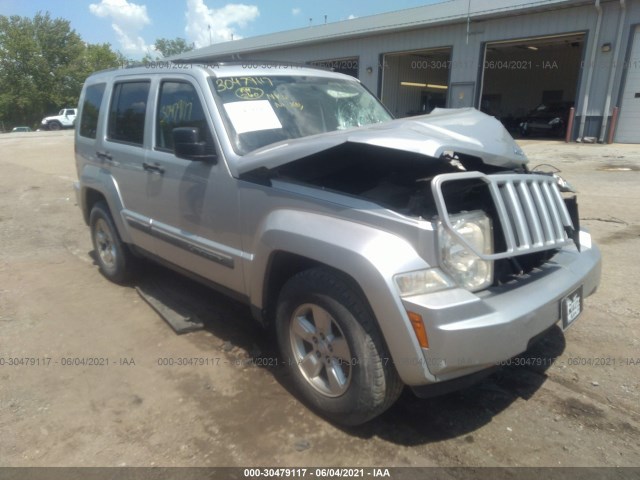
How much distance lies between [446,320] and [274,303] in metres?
1.24

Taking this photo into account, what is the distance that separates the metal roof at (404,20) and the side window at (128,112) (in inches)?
332

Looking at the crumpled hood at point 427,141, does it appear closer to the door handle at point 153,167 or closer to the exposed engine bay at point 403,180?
the exposed engine bay at point 403,180

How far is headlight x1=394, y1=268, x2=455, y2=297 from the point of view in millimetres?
2107

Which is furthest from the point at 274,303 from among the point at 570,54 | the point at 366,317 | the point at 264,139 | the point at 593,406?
the point at 570,54

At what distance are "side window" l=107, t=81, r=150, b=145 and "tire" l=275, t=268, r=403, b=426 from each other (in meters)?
2.18

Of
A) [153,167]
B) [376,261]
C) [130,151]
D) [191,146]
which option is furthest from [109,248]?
[376,261]

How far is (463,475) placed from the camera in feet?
7.35

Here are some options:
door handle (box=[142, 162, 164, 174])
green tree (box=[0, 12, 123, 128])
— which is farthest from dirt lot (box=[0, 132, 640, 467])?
green tree (box=[0, 12, 123, 128])

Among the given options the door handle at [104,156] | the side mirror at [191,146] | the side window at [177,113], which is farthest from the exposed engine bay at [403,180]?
the door handle at [104,156]

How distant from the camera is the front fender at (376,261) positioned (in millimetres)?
2104

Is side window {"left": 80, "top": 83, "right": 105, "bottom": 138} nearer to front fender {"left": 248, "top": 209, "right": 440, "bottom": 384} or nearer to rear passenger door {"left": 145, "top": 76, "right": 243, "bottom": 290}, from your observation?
rear passenger door {"left": 145, "top": 76, "right": 243, "bottom": 290}

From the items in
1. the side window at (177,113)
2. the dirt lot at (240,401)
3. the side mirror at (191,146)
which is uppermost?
the side window at (177,113)

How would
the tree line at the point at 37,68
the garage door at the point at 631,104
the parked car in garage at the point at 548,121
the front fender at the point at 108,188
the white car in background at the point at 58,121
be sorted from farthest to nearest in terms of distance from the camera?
1. the tree line at the point at 37,68
2. the white car in background at the point at 58,121
3. the parked car in garage at the point at 548,121
4. the garage door at the point at 631,104
5. the front fender at the point at 108,188

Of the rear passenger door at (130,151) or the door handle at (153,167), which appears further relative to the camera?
the rear passenger door at (130,151)
